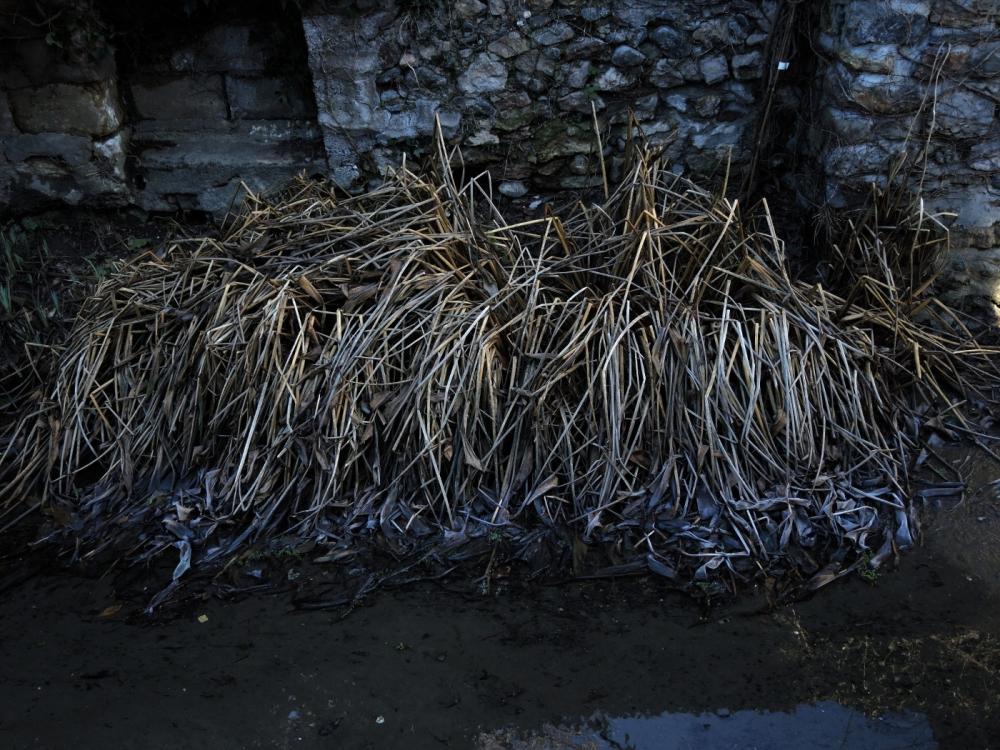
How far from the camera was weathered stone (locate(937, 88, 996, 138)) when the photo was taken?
3061 millimetres

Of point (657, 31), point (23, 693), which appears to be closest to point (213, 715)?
point (23, 693)

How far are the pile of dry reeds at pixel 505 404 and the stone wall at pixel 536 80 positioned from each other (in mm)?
648

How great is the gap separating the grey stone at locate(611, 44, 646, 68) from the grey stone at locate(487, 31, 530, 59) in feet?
1.20

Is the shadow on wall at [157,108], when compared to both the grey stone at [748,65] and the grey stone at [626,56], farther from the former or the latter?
the grey stone at [748,65]

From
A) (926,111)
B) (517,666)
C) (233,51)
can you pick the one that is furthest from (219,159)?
(926,111)

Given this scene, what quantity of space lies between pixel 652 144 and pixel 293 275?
1.64m

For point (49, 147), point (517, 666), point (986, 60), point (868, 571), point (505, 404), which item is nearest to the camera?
point (517, 666)

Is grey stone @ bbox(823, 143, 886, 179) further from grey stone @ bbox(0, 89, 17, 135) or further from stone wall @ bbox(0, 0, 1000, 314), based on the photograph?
grey stone @ bbox(0, 89, 17, 135)

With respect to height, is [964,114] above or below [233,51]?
below

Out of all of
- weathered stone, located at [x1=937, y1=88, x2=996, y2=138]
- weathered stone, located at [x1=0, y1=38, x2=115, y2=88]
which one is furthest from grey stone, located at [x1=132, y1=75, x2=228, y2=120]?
weathered stone, located at [x1=937, y1=88, x2=996, y2=138]

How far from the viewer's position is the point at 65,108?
362 centimetres

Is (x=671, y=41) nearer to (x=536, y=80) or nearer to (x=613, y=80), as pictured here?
(x=613, y=80)

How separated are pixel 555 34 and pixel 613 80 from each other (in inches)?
12.1

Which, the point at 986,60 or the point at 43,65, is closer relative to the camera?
the point at 986,60
